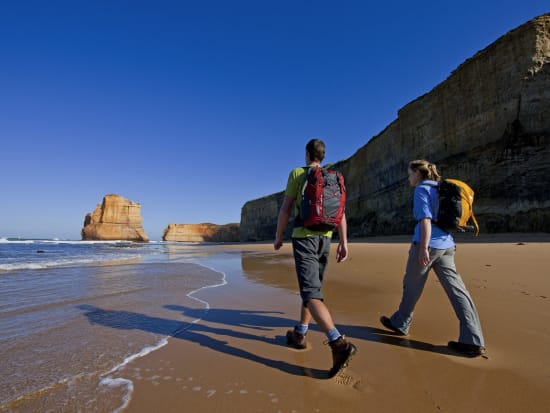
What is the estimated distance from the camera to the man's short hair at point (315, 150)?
257cm

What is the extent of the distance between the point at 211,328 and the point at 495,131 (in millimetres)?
18680

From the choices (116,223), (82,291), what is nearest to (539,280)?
(82,291)

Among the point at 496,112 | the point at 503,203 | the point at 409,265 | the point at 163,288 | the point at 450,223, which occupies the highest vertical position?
the point at 496,112

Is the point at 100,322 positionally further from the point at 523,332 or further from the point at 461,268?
the point at 461,268

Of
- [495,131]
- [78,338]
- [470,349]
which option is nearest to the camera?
[470,349]

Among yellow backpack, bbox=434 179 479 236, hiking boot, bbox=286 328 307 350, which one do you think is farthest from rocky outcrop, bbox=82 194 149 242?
yellow backpack, bbox=434 179 479 236

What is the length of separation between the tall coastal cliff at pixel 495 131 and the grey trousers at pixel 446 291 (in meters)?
13.7

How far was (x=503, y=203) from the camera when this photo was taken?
13.9 meters

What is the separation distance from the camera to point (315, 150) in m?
2.57

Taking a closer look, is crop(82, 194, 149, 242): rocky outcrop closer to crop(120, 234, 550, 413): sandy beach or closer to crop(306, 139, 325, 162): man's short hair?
crop(120, 234, 550, 413): sandy beach

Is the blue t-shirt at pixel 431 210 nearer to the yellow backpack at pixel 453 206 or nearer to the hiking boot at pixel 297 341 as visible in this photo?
the yellow backpack at pixel 453 206

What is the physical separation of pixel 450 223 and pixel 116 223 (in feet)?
283

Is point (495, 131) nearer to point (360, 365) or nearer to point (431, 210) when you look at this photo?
point (431, 210)

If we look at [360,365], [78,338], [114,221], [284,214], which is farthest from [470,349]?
[114,221]
